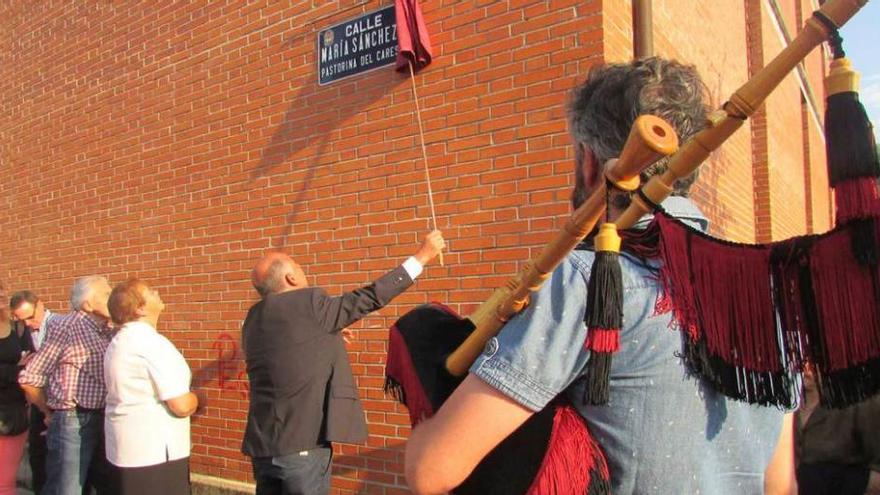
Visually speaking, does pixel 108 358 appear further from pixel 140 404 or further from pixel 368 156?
pixel 368 156

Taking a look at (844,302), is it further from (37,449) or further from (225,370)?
(37,449)

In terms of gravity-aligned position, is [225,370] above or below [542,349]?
below

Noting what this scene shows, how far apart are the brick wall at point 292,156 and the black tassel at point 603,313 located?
2716mm

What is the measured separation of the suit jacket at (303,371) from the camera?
3770 mm

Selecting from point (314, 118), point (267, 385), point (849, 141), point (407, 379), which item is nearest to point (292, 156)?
point (314, 118)

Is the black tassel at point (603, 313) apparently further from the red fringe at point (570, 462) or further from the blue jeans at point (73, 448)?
the blue jeans at point (73, 448)

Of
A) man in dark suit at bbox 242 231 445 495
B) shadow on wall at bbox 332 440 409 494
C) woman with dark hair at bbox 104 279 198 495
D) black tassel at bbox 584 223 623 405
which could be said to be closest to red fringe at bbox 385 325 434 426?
black tassel at bbox 584 223 623 405

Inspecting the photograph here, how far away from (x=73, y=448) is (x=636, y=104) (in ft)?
14.6

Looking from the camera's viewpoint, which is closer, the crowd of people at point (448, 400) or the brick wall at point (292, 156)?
the crowd of people at point (448, 400)

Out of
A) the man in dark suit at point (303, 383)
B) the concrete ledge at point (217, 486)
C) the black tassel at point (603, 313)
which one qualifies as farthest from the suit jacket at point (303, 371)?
the black tassel at point (603, 313)

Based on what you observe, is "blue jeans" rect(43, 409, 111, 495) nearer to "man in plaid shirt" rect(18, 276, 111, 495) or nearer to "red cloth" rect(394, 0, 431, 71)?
"man in plaid shirt" rect(18, 276, 111, 495)

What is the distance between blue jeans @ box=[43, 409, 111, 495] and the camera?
14.9 ft

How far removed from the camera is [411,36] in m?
4.49

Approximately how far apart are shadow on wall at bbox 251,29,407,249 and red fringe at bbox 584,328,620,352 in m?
3.75
